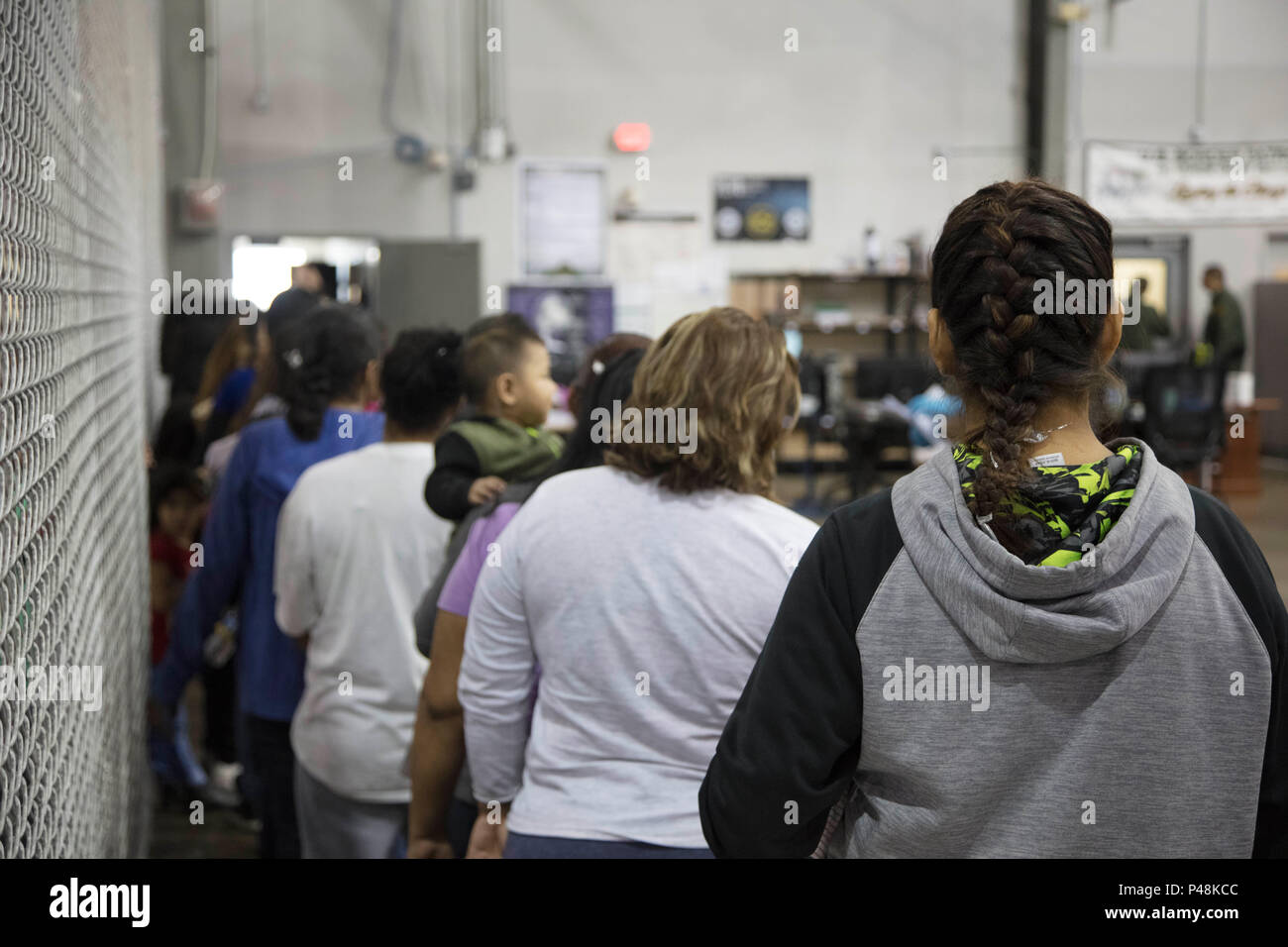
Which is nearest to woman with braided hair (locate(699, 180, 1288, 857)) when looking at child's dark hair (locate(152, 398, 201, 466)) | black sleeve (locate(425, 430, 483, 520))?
black sleeve (locate(425, 430, 483, 520))

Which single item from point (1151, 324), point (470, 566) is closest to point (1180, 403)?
point (1151, 324)

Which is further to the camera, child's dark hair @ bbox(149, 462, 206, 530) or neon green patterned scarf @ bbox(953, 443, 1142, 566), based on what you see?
child's dark hair @ bbox(149, 462, 206, 530)

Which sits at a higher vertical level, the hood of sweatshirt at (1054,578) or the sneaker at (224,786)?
the hood of sweatshirt at (1054,578)

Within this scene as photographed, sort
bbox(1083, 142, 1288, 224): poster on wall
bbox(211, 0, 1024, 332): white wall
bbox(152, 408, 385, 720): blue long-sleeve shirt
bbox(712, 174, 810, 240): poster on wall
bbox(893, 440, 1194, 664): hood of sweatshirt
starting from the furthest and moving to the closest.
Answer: bbox(712, 174, 810, 240): poster on wall < bbox(1083, 142, 1288, 224): poster on wall < bbox(211, 0, 1024, 332): white wall < bbox(152, 408, 385, 720): blue long-sleeve shirt < bbox(893, 440, 1194, 664): hood of sweatshirt

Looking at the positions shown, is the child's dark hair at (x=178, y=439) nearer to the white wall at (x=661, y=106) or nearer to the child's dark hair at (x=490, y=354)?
the child's dark hair at (x=490, y=354)

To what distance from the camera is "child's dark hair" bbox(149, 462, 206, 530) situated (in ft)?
12.5

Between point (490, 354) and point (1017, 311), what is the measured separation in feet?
4.29

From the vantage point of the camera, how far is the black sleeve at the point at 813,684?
1.04 meters

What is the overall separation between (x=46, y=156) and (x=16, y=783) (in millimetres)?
725

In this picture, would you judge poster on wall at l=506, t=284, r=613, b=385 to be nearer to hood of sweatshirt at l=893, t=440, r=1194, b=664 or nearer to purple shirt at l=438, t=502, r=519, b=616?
purple shirt at l=438, t=502, r=519, b=616

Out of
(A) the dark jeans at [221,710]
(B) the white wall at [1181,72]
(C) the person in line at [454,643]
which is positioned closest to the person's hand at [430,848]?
(C) the person in line at [454,643]

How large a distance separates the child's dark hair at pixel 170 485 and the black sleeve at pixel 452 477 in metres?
2.04

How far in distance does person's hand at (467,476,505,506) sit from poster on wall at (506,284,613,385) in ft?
26.4

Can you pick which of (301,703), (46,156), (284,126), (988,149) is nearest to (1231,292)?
(988,149)
